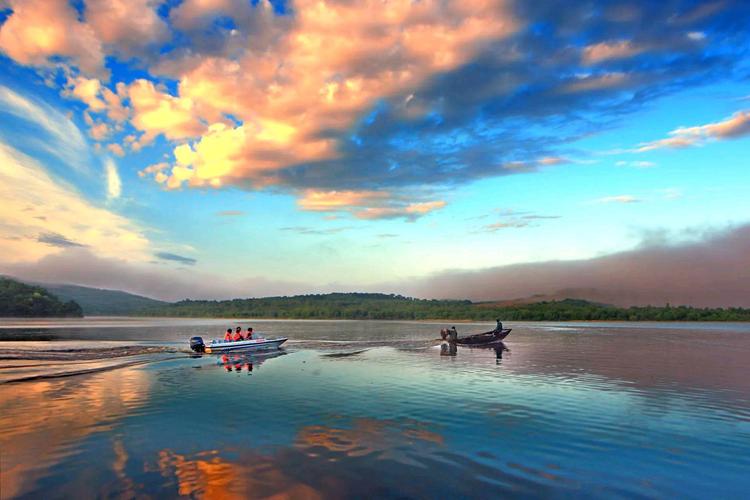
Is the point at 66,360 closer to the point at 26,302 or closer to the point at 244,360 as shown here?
the point at 244,360

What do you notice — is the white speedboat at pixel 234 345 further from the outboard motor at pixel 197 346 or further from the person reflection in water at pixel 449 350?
the person reflection in water at pixel 449 350

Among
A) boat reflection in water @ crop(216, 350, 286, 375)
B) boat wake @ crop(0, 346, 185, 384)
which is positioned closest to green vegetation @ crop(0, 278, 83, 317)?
boat wake @ crop(0, 346, 185, 384)

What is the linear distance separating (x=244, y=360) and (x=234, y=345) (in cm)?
513

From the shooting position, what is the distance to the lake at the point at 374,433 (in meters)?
11.7

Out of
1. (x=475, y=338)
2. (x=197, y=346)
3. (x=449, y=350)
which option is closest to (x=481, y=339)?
(x=475, y=338)

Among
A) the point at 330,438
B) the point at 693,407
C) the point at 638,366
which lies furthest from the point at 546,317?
the point at 330,438

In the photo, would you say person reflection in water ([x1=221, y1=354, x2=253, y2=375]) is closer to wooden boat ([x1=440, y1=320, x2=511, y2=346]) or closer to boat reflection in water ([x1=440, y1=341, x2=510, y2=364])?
boat reflection in water ([x1=440, y1=341, x2=510, y2=364])

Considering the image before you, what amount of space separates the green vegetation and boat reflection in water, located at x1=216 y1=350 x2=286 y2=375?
15177cm

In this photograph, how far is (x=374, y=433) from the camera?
16141mm

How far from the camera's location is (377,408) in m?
20.3

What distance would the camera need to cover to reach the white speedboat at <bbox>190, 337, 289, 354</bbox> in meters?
44.6

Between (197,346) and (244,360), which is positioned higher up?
(197,346)

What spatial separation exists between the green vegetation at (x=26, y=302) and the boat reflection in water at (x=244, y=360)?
152 m

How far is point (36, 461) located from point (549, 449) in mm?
15359
